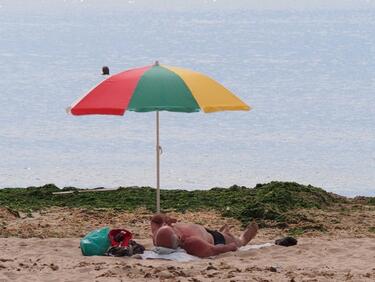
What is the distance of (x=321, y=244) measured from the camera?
38.5 feet

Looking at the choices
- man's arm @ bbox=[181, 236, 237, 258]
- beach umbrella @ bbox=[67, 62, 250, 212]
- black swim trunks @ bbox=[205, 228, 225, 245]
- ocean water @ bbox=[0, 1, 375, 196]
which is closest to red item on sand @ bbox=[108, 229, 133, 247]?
man's arm @ bbox=[181, 236, 237, 258]

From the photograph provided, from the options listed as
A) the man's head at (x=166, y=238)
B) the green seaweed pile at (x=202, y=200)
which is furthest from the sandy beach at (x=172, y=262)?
the green seaweed pile at (x=202, y=200)

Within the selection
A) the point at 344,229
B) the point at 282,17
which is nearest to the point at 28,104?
the point at 344,229

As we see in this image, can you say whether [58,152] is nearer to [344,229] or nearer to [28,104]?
[28,104]

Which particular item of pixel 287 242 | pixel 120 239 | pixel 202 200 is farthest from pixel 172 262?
pixel 202 200

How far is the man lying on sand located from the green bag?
455 mm

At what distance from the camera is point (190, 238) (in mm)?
11164

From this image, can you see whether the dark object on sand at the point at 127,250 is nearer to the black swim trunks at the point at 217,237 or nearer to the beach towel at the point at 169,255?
the beach towel at the point at 169,255

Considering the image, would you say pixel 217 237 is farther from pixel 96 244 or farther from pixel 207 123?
pixel 207 123

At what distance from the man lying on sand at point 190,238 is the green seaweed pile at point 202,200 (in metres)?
1.97

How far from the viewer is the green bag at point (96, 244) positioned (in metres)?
11.2

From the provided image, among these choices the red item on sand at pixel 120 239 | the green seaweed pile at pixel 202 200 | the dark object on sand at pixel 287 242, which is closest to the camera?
the red item on sand at pixel 120 239

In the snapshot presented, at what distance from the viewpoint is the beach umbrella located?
1116 centimetres

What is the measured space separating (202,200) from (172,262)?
4.01m
